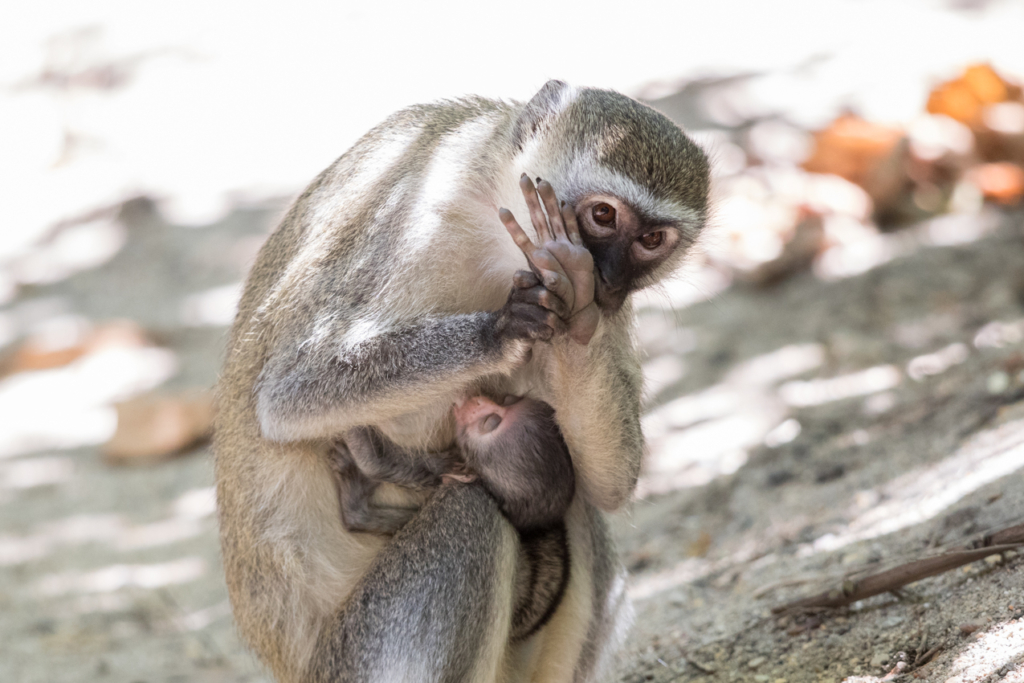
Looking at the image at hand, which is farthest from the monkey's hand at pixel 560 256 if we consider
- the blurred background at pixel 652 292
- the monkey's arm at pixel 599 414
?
the blurred background at pixel 652 292

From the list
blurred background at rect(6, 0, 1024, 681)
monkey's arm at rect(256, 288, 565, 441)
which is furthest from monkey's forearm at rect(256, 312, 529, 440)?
blurred background at rect(6, 0, 1024, 681)

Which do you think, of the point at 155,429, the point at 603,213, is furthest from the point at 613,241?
the point at 155,429

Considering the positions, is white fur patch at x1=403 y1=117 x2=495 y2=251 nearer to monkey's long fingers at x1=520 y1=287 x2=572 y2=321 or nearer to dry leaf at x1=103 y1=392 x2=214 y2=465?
monkey's long fingers at x1=520 y1=287 x2=572 y2=321

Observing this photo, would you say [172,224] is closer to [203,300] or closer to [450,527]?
[203,300]

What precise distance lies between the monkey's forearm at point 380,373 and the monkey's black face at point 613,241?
0.34 meters

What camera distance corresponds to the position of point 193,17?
9602mm

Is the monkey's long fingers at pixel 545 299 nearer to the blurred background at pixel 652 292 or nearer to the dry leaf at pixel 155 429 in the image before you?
the blurred background at pixel 652 292

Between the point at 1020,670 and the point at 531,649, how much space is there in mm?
1517

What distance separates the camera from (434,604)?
281 cm

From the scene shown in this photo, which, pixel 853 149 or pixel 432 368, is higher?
pixel 432 368

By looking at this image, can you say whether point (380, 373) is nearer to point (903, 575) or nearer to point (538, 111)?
point (538, 111)

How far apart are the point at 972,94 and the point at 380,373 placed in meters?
6.13

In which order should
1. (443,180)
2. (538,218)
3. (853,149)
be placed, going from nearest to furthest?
(538,218) < (443,180) < (853,149)

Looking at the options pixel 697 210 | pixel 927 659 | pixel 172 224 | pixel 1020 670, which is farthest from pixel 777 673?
pixel 172 224
